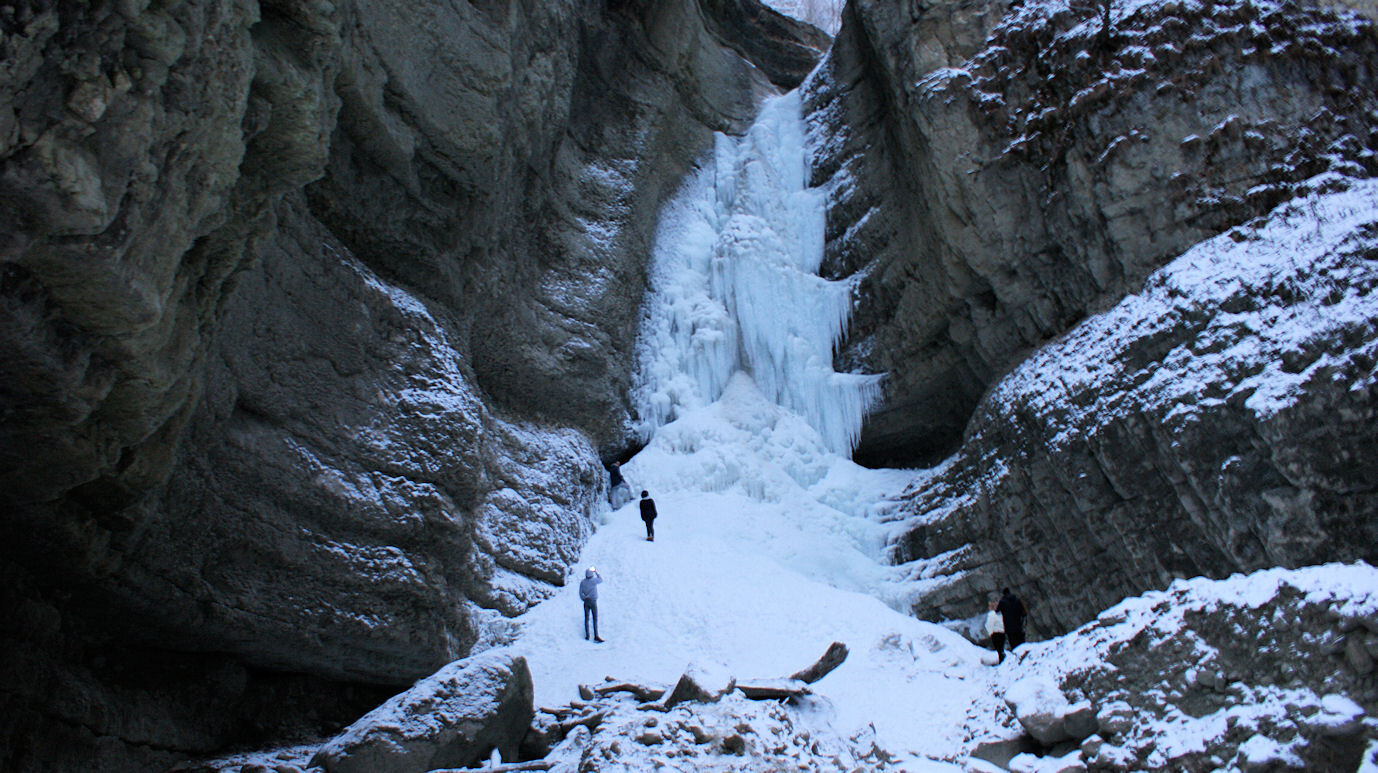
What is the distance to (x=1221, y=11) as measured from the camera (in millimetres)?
12133

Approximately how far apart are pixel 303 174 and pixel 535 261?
997cm

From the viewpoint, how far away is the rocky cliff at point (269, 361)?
13.0ft

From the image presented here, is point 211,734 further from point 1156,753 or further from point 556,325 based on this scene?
point 556,325

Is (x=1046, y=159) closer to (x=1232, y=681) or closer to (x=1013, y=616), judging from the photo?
Answer: (x=1013, y=616)

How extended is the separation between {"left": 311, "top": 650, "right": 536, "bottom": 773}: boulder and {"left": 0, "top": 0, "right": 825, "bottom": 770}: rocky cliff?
53.3 inches

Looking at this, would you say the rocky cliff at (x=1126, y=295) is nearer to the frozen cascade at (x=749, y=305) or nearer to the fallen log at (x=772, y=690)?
the frozen cascade at (x=749, y=305)

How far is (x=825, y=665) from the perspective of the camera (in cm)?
927

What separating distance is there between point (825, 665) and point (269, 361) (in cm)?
631

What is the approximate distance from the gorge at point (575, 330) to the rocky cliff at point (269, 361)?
3 cm

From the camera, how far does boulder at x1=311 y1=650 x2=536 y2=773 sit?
6.55m

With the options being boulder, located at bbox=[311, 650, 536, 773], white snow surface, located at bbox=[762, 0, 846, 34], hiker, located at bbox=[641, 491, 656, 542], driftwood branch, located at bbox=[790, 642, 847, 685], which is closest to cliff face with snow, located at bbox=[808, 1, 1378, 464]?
hiker, located at bbox=[641, 491, 656, 542]

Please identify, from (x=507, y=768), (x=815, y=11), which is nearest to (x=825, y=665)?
(x=507, y=768)

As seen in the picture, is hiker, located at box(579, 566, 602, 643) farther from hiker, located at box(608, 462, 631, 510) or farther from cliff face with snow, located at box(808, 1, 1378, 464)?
cliff face with snow, located at box(808, 1, 1378, 464)

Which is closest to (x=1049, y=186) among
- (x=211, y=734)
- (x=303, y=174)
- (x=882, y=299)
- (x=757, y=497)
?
(x=882, y=299)
